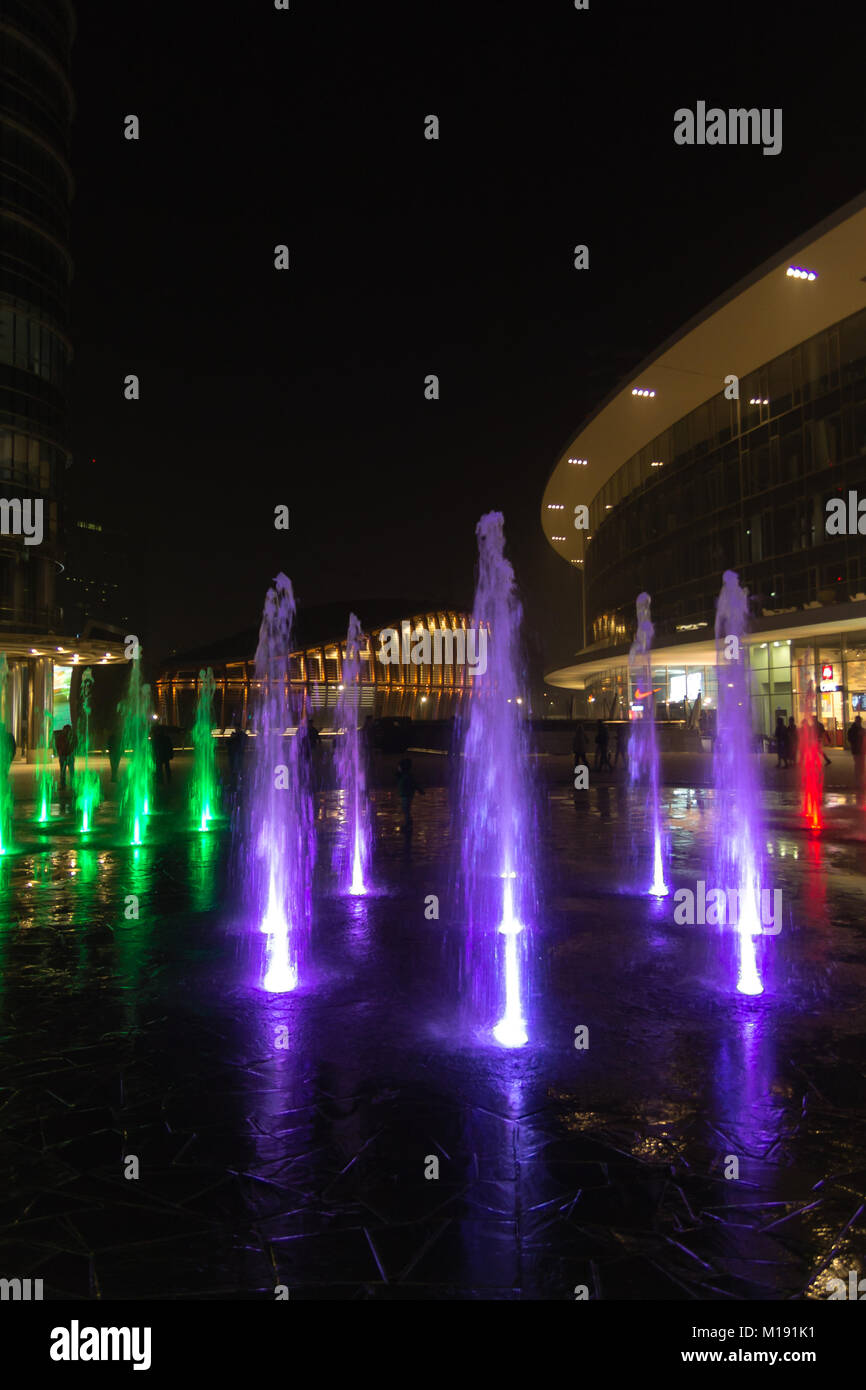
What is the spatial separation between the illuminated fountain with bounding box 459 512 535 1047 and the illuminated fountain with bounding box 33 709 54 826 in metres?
8.93

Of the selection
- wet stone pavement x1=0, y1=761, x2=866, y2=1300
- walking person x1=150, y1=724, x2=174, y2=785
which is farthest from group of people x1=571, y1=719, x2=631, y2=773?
wet stone pavement x1=0, y1=761, x2=866, y2=1300

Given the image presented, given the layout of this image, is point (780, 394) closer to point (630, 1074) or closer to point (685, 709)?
Answer: point (685, 709)

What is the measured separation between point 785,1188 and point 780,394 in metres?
37.5

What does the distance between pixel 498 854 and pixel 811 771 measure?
16.3m

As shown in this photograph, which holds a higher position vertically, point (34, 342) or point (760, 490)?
point (34, 342)

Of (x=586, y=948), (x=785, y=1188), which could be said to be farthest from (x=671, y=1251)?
(x=586, y=948)

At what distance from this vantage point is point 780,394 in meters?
35.5

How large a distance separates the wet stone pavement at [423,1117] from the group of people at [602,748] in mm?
17248

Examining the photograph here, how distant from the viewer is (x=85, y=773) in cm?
2477

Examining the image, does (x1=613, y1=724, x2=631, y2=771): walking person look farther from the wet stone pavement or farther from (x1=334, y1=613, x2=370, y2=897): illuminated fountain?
the wet stone pavement

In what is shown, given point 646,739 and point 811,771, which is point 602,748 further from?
point 646,739

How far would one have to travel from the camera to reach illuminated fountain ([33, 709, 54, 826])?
18.6m

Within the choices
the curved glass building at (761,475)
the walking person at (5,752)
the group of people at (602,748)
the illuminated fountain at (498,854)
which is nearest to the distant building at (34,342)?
the walking person at (5,752)

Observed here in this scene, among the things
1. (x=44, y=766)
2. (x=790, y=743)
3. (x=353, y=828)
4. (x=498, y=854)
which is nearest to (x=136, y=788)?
(x=353, y=828)
